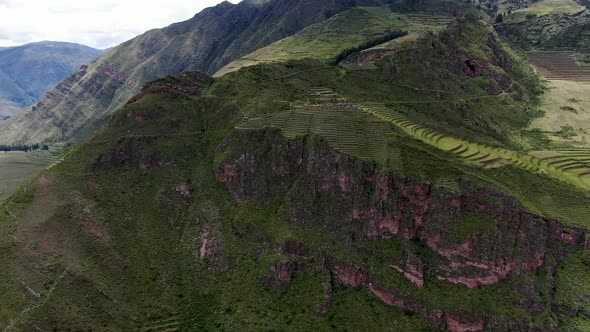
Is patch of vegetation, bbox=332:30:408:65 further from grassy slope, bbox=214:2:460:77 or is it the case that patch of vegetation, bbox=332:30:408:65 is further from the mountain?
the mountain

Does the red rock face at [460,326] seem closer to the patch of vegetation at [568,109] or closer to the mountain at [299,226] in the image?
the mountain at [299,226]

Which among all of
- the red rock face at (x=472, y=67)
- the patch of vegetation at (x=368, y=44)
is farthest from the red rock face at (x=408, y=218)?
the patch of vegetation at (x=368, y=44)

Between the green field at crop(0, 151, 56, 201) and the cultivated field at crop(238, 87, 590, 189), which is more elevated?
the cultivated field at crop(238, 87, 590, 189)

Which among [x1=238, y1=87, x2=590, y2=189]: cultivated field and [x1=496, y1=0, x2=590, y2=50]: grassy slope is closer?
[x1=238, y1=87, x2=590, y2=189]: cultivated field

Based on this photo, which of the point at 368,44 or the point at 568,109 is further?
the point at 368,44

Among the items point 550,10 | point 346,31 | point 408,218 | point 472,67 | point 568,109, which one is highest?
point 346,31

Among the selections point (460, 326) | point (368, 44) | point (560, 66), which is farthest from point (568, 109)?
point (460, 326)

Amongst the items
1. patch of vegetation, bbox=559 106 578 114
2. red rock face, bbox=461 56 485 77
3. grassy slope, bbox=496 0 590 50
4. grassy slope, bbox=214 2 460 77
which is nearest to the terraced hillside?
grassy slope, bbox=496 0 590 50

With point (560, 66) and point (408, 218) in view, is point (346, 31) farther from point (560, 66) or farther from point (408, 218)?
point (408, 218)
